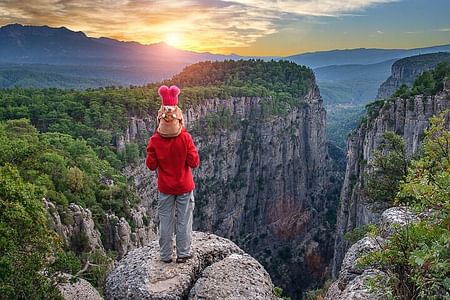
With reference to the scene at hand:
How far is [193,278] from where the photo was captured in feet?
31.4

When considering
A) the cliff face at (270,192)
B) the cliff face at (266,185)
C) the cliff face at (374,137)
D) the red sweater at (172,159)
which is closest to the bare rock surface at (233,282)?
the red sweater at (172,159)

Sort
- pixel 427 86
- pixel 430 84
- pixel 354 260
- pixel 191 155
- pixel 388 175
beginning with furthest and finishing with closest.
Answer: pixel 427 86
pixel 430 84
pixel 388 175
pixel 354 260
pixel 191 155

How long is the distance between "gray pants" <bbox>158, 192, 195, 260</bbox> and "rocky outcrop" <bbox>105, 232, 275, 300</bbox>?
0.30 meters

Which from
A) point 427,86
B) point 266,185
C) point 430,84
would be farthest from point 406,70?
point 430,84

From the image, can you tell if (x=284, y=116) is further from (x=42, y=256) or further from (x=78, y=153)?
(x=42, y=256)

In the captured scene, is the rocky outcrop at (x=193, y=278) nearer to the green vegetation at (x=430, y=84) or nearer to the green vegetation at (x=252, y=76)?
the green vegetation at (x=430, y=84)

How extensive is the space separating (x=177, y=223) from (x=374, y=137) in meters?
37.7

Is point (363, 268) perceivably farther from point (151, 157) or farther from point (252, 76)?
point (252, 76)

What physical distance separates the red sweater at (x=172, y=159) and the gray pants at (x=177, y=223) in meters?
0.23

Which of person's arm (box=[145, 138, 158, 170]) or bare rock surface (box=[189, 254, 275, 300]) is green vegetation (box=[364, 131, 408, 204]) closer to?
bare rock surface (box=[189, 254, 275, 300])

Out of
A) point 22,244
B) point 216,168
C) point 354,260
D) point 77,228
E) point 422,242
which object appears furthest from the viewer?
point 216,168

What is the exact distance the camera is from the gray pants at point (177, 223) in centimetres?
988

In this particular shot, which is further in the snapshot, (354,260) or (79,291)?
(79,291)

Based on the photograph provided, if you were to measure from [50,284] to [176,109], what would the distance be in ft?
23.0
